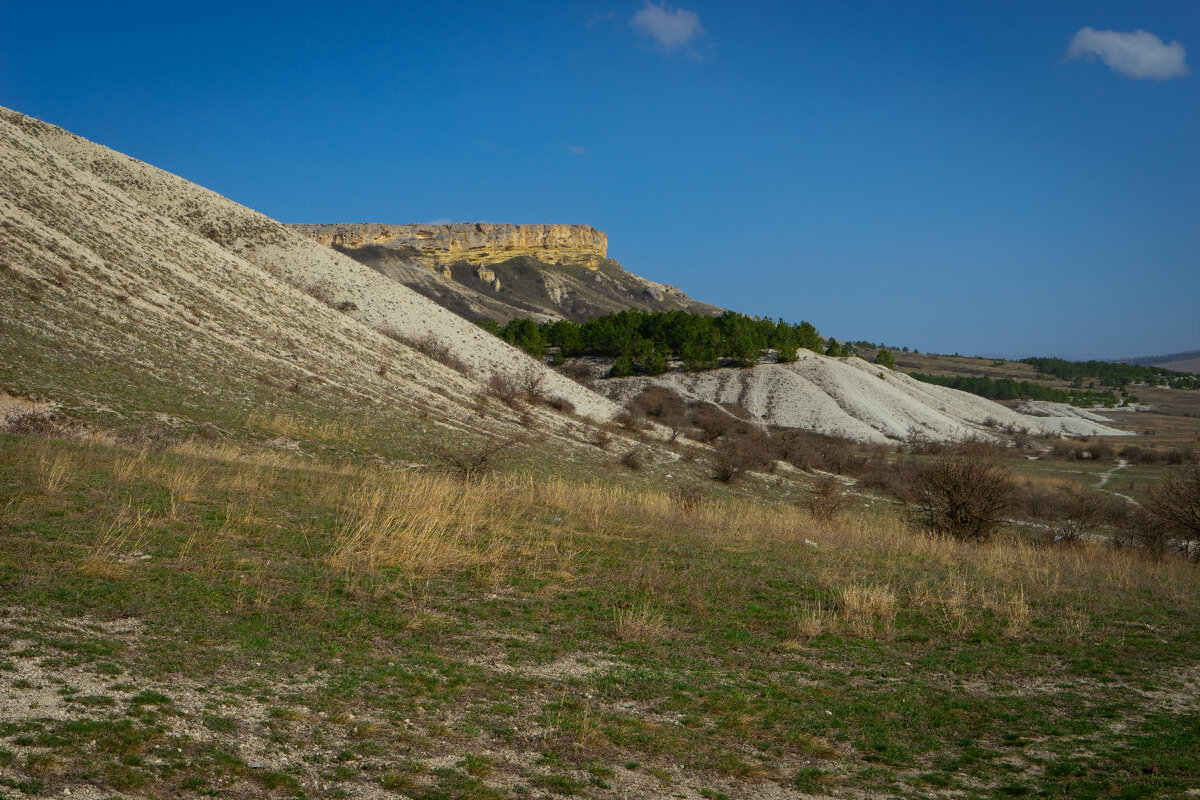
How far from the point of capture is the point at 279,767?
5.09 m

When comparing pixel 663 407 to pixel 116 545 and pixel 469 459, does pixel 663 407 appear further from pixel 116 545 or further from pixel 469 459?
pixel 116 545

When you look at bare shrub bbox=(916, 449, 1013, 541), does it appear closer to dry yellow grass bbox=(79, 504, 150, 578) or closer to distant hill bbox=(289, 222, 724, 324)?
dry yellow grass bbox=(79, 504, 150, 578)

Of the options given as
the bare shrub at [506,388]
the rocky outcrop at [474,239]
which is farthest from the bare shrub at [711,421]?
the rocky outcrop at [474,239]

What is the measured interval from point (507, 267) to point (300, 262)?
4785 inches

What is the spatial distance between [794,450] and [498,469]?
23.8 meters

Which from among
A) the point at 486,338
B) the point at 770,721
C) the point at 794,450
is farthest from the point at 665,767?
the point at 486,338

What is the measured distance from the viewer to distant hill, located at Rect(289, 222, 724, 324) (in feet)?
457

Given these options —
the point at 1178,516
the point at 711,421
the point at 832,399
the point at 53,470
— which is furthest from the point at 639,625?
the point at 832,399

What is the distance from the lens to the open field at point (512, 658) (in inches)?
214

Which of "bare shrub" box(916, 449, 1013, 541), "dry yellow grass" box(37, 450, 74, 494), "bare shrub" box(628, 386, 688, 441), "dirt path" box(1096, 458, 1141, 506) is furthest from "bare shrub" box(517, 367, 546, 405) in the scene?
"dry yellow grass" box(37, 450, 74, 494)

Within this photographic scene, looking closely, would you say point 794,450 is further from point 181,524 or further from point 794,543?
point 181,524

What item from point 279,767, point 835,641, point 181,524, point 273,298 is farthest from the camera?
point 273,298

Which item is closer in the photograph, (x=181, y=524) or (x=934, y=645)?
(x=934, y=645)

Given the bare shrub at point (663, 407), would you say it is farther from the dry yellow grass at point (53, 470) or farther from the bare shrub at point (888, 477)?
the dry yellow grass at point (53, 470)
